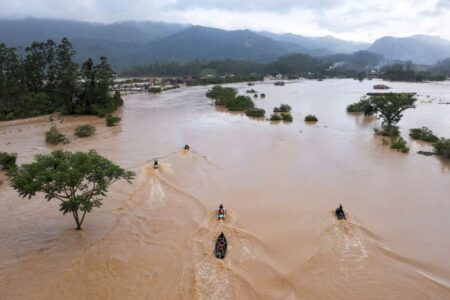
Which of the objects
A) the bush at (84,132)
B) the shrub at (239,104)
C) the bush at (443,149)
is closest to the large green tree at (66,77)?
the bush at (84,132)

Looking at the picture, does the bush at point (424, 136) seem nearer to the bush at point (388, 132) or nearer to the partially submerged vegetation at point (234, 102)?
the bush at point (388, 132)

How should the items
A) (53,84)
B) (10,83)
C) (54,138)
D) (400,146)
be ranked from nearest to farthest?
1. (400,146)
2. (54,138)
3. (10,83)
4. (53,84)

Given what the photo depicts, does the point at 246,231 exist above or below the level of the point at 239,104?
below

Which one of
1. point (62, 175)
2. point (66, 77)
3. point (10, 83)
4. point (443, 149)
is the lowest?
point (443, 149)

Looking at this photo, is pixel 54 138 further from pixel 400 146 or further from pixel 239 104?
pixel 400 146

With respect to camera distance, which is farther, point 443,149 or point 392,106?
point 392,106

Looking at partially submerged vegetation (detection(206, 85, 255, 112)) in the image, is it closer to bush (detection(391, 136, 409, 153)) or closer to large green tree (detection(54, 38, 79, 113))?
large green tree (detection(54, 38, 79, 113))

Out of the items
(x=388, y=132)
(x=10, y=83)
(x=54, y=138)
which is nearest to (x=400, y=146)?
(x=388, y=132)
